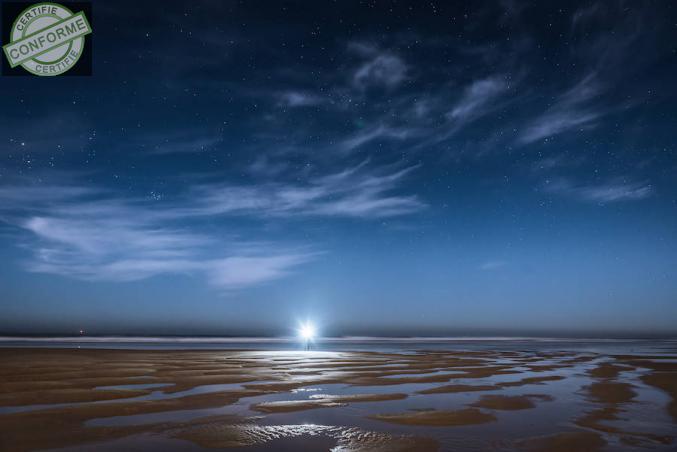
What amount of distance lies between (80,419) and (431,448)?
6.20 m

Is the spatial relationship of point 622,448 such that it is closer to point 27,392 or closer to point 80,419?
point 80,419

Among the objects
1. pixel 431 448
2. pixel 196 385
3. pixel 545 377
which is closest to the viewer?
pixel 431 448

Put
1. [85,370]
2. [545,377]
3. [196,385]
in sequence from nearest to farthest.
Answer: [196,385]
[545,377]
[85,370]

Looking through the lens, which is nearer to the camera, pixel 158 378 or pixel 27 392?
pixel 27 392

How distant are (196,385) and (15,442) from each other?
6.42 meters

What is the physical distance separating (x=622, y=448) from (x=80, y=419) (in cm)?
888

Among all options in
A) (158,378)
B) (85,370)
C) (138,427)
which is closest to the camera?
(138,427)

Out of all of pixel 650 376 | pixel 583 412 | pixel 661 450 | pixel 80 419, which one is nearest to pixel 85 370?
pixel 80 419

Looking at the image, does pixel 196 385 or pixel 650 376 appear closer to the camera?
pixel 196 385

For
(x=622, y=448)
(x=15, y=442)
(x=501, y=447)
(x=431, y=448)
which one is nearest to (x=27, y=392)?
(x=15, y=442)

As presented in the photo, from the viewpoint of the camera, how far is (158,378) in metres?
14.0

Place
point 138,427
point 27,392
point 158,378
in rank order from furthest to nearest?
point 158,378
point 27,392
point 138,427

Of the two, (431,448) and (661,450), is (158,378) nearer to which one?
(431,448)

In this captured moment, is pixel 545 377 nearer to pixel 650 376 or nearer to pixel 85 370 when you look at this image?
pixel 650 376
